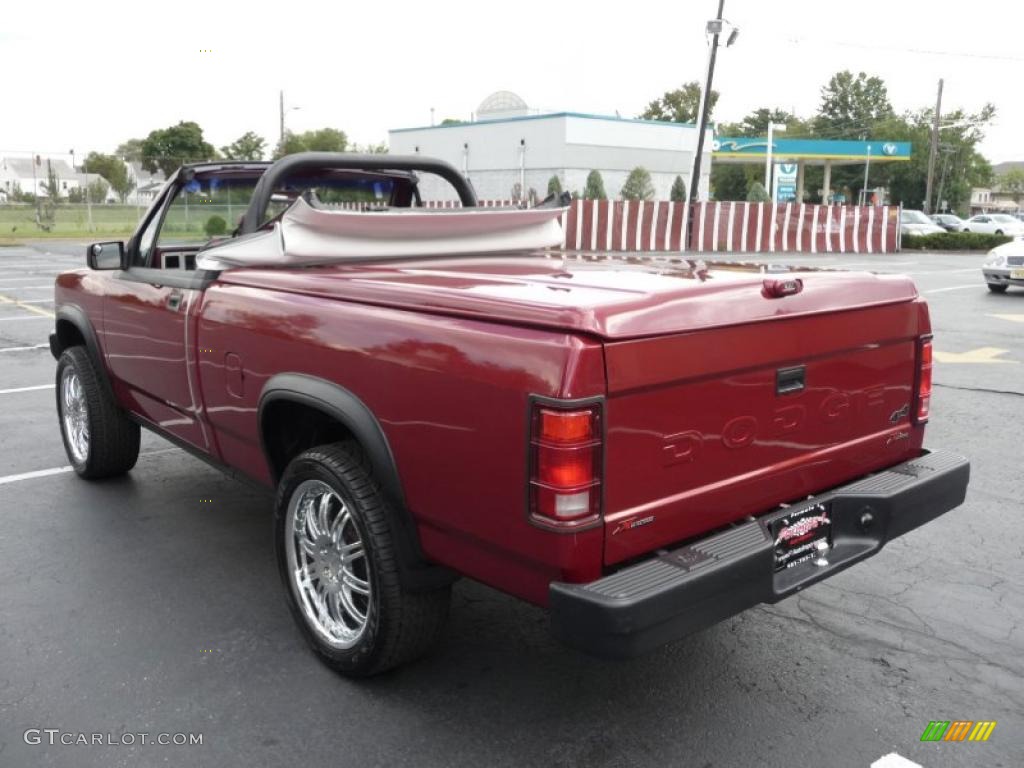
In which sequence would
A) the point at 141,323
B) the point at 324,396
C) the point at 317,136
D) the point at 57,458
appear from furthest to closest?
the point at 317,136 → the point at 57,458 → the point at 141,323 → the point at 324,396

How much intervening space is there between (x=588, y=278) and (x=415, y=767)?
5.43 feet

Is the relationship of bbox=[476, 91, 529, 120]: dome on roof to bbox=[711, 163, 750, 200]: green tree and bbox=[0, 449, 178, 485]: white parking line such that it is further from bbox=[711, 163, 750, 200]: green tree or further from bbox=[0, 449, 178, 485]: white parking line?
bbox=[0, 449, 178, 485]: white parking line

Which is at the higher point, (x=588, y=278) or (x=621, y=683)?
(x=588, y=278)

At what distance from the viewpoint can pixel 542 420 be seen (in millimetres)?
2377

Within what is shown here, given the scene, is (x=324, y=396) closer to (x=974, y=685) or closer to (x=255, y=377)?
(x=255, y=377)

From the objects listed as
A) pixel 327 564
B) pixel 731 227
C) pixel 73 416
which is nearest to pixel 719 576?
pixel 327 564

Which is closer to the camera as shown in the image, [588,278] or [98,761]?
[98,761]

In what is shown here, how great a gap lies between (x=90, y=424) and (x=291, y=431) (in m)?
2.24

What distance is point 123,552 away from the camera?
14.5ft

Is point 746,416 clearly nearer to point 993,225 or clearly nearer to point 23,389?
point 23,389

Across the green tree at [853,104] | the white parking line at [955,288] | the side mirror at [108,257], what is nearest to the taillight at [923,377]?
the side mirror at [108,257]

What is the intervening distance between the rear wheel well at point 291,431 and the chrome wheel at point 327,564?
0.79ft

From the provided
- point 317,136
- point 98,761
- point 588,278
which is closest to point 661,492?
point 588,278

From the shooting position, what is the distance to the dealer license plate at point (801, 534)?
289cm
